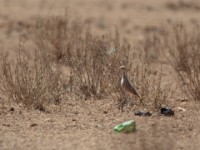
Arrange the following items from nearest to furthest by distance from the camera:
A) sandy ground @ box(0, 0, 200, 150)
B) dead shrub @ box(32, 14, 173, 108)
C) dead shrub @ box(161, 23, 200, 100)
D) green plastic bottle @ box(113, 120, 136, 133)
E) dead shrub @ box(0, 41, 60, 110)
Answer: sandy ground @ box(0, 0, 200, 150) → green plastic bottle @ box(113, 120, 136, 133) → dead shrub @ box(0, 41, 60, 110) → dead shrub @ box(32, 14, 173, 108) → dead shrub @ box(161, 23, 200, 100)

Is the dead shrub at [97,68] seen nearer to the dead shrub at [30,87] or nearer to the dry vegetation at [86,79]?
the dry vegetation at [86,79]

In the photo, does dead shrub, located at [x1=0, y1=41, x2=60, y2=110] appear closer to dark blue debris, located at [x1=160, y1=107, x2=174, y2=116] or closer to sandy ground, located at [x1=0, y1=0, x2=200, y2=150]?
sandy ground, located at [x1=0, y1=0, x2=200, y2=150]

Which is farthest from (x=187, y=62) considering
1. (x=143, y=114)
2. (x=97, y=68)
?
(x=143, y=114)

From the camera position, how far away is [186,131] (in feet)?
22.6

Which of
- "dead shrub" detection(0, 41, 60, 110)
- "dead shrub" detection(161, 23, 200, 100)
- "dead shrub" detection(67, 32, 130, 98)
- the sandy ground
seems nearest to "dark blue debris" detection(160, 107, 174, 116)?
the sandy ground

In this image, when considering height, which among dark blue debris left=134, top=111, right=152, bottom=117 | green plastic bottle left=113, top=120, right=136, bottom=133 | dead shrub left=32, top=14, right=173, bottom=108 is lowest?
dark blue debris left=134, top=111, right=152, bottom=117

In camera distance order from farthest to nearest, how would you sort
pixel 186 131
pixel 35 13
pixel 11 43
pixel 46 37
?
pixel 35 13 → pixel 11 43 → pixel 46 37 → pixel 186 131

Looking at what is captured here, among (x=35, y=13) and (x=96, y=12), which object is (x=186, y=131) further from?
(x=96, y=12)

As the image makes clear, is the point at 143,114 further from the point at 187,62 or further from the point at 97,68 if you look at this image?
the point at 187,62

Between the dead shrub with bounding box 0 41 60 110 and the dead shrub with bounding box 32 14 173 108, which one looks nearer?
the dead shrub with bounding box 0 41 60 110

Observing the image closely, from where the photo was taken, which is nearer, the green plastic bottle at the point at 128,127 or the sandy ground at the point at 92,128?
the sandy ground at the point at 92,128

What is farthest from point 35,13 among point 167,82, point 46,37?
point 167,82

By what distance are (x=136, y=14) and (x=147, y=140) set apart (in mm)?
12732

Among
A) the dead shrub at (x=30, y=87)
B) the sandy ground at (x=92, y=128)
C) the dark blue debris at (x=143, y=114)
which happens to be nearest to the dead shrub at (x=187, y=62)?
the sandy ground at (x=92, y=128)
